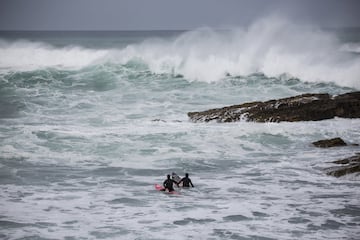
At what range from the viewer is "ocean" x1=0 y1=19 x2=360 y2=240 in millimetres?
11969

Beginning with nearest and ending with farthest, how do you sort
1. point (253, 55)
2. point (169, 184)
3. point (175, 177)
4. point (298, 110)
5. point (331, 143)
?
point (169, 184), point (175, 177), point (331, 143), point (298, 110), point (253, 55)

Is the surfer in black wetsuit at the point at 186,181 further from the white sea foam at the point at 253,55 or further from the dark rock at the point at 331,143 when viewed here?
the white sea foam at the point at 253,55

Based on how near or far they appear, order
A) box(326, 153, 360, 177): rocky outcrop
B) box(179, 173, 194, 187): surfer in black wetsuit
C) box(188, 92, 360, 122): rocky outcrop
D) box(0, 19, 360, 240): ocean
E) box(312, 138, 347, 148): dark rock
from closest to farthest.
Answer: box(0, 19, 360, 240): ocean < box(179, 173, 194, 187): surfer in black wetsuit < box(326, 153, 360, 177): rocky outcrop < box(312, 138, 347, 148): dark rock < box(188, 92, 360, 122): rocky outcrop

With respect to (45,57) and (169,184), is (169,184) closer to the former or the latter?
(169,184)

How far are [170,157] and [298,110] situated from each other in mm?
6458

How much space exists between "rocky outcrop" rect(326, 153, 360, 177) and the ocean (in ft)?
0.70

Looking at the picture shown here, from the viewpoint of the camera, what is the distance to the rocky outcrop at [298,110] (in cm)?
2155

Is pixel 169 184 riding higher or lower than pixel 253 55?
lower

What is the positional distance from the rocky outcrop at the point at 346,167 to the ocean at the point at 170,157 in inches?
8.5

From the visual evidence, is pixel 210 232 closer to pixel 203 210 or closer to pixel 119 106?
pixel 203 210

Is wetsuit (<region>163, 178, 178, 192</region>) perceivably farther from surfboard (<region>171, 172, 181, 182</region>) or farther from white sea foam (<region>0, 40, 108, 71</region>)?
white sea foam (<region>0, 40, 108, 71</region>)

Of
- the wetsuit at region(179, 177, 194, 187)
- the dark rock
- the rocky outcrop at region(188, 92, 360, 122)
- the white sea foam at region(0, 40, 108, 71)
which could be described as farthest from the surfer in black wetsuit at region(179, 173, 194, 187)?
the white sea foam at region(0, 40, 108, 71)

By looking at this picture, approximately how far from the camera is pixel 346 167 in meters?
15.4

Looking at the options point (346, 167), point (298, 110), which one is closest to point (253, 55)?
point (298, 110)
